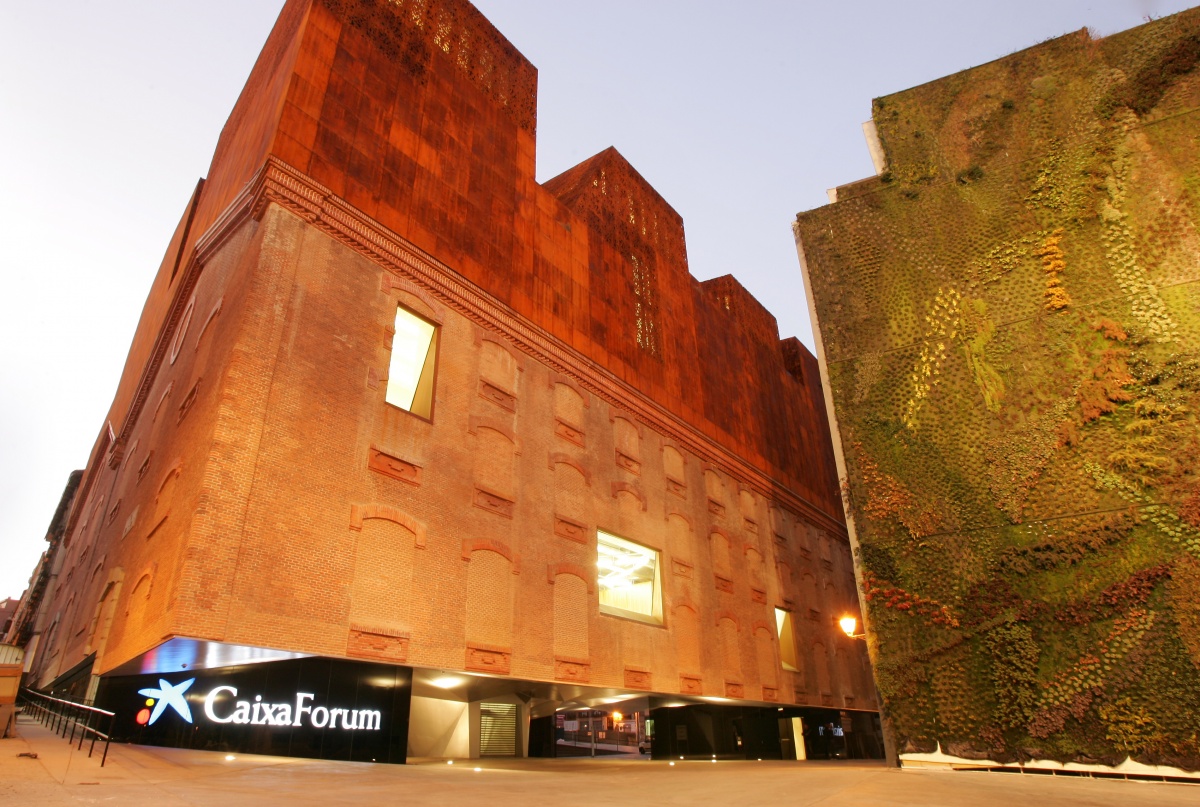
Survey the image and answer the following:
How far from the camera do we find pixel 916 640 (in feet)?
48.2

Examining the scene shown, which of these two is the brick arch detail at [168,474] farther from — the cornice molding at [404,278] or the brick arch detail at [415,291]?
the brick arch detail at [415,291]

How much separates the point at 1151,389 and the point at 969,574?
17.6ft

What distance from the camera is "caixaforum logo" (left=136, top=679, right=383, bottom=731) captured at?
1281 centimetres

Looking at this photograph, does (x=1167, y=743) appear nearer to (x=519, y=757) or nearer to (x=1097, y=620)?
(x=1097, y=620)

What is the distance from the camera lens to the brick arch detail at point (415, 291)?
16.1 m

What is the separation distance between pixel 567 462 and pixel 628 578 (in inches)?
164

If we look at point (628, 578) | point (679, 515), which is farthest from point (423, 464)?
point (679, 515)

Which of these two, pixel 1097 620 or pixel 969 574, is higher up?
pixel 969 574

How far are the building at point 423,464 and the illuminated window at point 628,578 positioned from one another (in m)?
0.10

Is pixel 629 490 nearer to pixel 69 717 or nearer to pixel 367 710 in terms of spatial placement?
pixel 367 710

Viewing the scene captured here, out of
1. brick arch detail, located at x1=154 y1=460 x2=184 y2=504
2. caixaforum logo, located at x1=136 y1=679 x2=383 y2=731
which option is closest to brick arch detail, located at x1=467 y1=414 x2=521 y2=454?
brick arch detail, located at x1=154 y1=460 x2=184 y2=504

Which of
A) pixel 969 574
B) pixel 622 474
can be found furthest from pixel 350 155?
pixel 969 574

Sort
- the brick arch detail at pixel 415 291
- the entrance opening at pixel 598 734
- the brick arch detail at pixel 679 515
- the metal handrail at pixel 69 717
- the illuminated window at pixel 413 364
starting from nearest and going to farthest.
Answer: the metal handrail at pixel 69 717 → the illuminated window at pixel 413 364 → the brick arch detail at pixel 415 291 → the brick arch detail at pixel 679 515 → the entrance opening at pixel 598 734

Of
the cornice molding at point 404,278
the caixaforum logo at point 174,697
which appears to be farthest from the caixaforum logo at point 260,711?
the cornice molding at point 404,278
